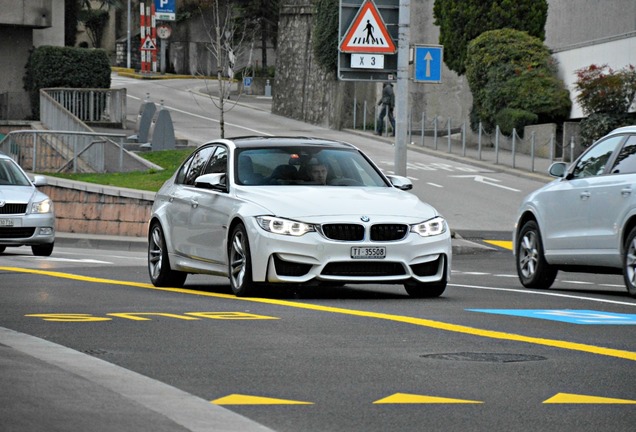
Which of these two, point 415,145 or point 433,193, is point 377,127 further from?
point 433,193

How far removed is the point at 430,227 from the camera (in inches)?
552

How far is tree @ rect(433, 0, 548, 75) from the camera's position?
49438 millimetres

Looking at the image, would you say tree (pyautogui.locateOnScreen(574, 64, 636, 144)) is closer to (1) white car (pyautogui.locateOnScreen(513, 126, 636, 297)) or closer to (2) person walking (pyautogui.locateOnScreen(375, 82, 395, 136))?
(2) person walking (pyautogui.locateOnScreen(375, 82, 395, 136))

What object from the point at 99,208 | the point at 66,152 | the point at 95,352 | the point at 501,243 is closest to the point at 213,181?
the point at 95,352

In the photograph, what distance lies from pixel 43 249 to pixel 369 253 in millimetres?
11156

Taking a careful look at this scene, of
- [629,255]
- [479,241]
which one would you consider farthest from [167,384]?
[479,241]

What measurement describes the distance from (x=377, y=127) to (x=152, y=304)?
39.6 m

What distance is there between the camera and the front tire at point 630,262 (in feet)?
48.1

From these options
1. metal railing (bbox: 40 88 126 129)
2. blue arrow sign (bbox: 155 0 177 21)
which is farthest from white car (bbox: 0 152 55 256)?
blue arrow sign (bbox: 155 0 177 21)

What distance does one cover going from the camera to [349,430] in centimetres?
692

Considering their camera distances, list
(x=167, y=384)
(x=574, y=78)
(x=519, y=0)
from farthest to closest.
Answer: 1. (x=519, y=0)
2. (x=574, y=78)
3. (x=167, y=384)

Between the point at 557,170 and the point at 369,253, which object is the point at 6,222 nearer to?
the point at 557,170

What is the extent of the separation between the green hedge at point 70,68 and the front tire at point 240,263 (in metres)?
36.1

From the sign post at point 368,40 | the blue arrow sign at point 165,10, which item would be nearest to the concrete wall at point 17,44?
the sign post at point 368,40
